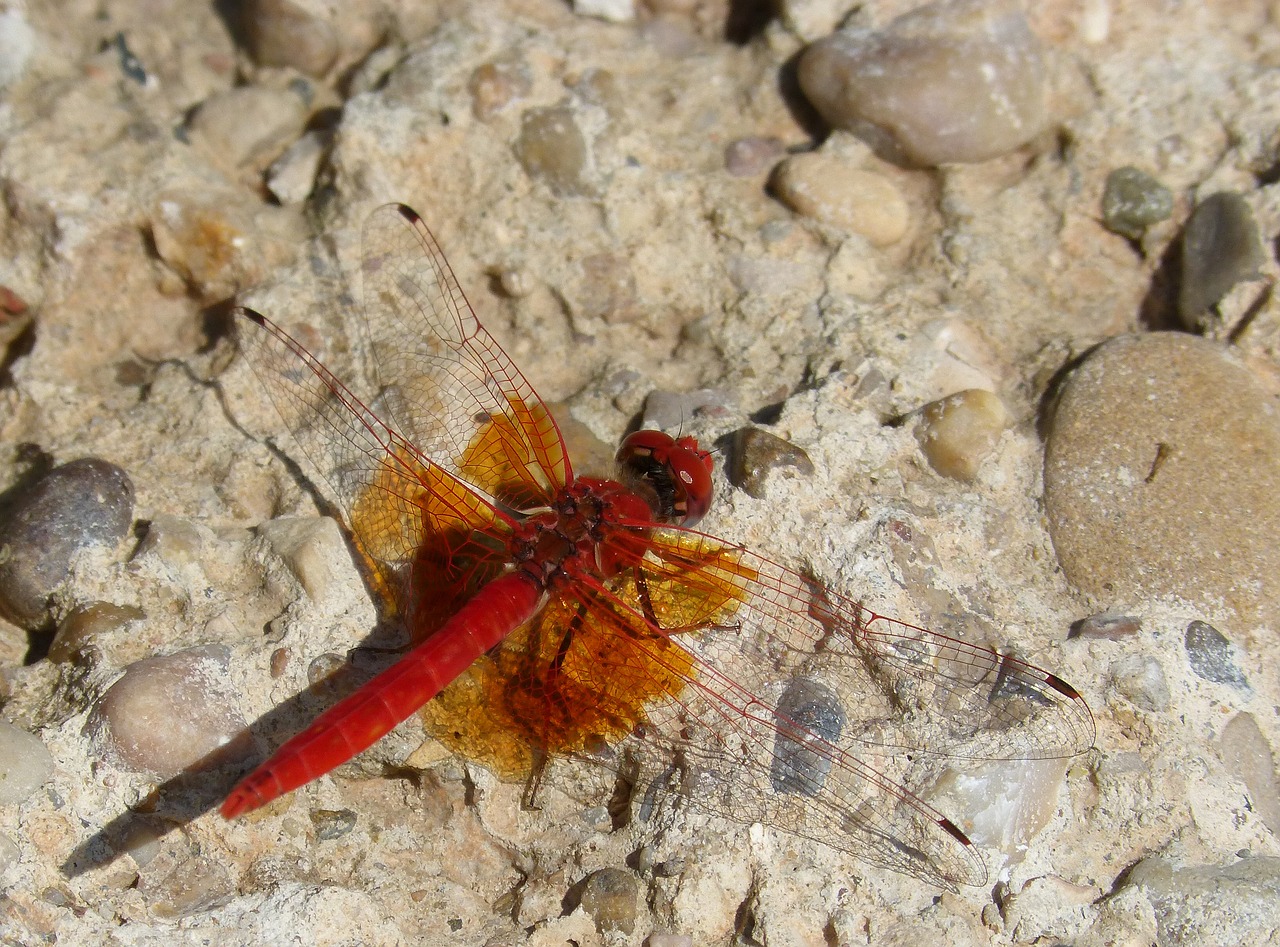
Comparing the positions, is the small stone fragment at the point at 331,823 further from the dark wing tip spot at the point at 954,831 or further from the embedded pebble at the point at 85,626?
the dark wing tip spot at the point at 954,831

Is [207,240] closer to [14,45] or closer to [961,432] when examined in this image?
[14,45]

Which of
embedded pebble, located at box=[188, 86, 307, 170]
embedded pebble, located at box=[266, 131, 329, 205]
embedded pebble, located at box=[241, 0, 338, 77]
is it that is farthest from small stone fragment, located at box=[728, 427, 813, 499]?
embedded pebble, located at box=[241, 0, 338, 77]

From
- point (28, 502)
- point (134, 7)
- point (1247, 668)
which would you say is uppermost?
point (134, 7)

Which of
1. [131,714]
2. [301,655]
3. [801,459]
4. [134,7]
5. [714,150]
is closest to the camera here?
[131,714]

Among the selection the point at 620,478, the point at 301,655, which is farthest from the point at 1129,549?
the point at 301,655

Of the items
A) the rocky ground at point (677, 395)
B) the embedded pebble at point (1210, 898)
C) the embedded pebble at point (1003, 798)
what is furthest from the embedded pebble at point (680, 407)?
the embedded pebble at point (1210, 898)

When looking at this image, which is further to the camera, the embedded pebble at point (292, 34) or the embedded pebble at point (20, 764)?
the embedded pebble at point (292, 34)

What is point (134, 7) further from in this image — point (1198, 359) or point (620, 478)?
point (1198, 359)
